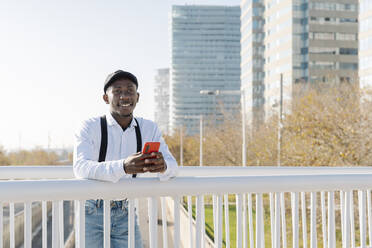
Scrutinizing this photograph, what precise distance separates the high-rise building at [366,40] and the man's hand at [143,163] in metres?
50.4

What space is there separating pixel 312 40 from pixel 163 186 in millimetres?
68647

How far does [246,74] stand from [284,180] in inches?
3196

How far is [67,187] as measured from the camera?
201cm

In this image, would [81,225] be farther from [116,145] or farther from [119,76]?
[119,76]

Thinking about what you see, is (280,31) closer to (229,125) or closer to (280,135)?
(229,125)

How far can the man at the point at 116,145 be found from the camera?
2.27 metres

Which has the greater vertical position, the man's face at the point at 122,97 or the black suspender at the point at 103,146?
the man's face at the point at 122,97

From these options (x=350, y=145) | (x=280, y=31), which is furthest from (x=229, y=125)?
(x=280, y=31)

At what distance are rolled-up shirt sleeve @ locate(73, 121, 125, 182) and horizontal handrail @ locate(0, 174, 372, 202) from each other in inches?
1.8

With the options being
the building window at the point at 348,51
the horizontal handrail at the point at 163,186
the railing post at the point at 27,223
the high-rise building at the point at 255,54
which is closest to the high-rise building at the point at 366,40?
the building window at the point at 348,51

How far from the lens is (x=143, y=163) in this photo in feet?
7.10

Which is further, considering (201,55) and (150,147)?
(201,55)

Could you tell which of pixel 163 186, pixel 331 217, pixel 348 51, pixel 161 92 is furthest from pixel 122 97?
pixel 161 92

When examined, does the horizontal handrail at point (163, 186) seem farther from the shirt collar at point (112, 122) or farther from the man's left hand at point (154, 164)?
the shirt collar at point (112, 122)
